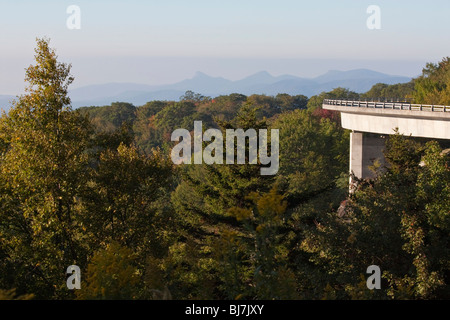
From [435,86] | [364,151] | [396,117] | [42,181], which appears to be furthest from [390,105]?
[42,181]

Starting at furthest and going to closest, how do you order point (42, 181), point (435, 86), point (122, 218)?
point (435, 86) → point (122, 218) → point (42, 181)

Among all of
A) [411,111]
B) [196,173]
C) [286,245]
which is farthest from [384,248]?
[196,173]

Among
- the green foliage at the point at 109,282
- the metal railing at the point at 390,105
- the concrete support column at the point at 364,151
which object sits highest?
the metal railing at the point at 390,105

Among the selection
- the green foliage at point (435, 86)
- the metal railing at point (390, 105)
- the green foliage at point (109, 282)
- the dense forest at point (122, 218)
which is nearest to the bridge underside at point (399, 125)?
the metal railing at point (390, 105)

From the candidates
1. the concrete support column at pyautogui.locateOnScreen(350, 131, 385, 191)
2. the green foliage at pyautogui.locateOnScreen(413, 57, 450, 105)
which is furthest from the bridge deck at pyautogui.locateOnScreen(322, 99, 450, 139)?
the green foliage at pyautogui.locateOnScreen(413, 57, 450, 105)

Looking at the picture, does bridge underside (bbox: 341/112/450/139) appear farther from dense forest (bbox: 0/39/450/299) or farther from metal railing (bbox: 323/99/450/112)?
dense forest (bbox: 0/39/450/299)

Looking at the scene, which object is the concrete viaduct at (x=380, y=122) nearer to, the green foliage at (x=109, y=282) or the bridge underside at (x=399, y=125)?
the bridge underside at (x=399, y=125)

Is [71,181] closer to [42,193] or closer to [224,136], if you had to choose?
[42,193]

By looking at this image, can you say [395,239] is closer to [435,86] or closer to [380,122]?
[380,122]
